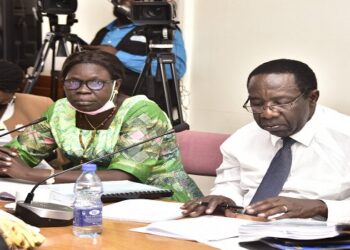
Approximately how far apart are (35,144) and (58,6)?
6.20ft

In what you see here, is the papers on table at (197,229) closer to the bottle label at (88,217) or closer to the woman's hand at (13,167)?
the bottle label at (88,217)

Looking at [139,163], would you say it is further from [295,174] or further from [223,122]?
[223,122]

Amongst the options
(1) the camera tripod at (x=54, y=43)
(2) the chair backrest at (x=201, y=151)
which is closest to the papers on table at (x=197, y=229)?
(2) the chair backrest at (x=201, y=151)

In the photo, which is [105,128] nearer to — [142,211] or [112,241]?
[142,211]

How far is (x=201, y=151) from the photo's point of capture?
2.88m

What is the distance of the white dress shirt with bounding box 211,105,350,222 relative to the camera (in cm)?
232

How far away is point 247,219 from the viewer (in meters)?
1.97

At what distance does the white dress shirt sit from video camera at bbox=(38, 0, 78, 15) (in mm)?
2338

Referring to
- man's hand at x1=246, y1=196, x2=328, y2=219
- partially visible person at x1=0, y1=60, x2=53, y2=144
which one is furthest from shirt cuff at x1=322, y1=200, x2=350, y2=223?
partially visible person at x1=0, y1=60, x2=53, y2=144

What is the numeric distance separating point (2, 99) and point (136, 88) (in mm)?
755

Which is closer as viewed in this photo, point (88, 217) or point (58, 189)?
point (88, 217)

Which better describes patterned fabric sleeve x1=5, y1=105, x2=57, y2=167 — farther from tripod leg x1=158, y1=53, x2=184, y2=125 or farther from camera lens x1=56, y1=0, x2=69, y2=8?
camera lens x1=56, y1=0, x2=69, y2=8

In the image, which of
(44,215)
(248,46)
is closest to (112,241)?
(44,215)

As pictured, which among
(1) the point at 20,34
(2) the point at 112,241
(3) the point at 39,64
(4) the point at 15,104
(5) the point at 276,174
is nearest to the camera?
(2) the point at 112,241
